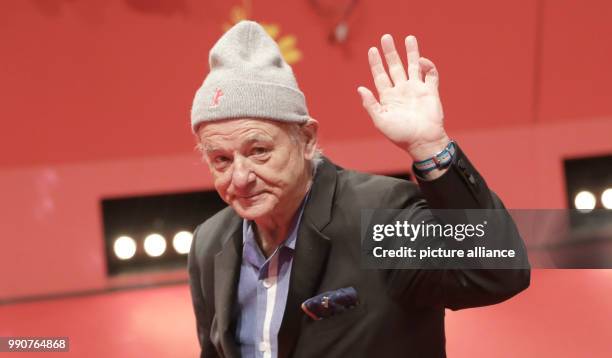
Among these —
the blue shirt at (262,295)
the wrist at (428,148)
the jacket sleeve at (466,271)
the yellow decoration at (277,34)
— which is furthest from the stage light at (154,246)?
the wrist at (428,148)

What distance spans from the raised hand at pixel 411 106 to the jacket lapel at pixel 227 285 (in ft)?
1.48

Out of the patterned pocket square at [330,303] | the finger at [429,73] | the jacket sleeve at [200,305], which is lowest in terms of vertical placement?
the patterned pocket square at [330,303]

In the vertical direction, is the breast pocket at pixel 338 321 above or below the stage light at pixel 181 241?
below

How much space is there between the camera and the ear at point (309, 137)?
4.49ft

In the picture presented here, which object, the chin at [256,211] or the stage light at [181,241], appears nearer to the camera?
the chin at [256,211]

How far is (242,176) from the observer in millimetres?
1261

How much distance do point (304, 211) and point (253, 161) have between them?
15cm

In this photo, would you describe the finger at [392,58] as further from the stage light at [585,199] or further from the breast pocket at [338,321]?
the stage light at [585,199]

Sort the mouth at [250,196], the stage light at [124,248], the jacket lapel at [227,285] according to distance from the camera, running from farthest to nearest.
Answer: the stage light at [124,248] < the jacket lapel at [227,285] < the mouth at [250,196]

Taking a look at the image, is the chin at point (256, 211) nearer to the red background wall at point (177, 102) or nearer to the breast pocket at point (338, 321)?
the breast pocket at point (338, 321)

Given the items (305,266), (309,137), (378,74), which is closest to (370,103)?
(378,74)

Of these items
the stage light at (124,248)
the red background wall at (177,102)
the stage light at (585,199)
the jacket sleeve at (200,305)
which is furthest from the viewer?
the stage light at (585,199)

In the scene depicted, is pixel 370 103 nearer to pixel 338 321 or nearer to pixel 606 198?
pixel 338 321

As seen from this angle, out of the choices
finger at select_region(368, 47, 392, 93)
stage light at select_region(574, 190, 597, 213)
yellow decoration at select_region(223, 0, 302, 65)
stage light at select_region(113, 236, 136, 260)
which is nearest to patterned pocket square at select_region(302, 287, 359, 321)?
finger at select_region(368, 47, 392, 93)
